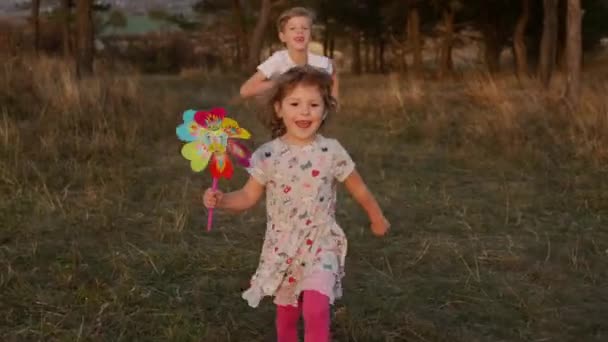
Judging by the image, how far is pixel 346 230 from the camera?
5.33m

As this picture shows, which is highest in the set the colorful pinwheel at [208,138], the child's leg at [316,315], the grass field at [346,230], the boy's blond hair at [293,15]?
the boy's blond hair at [293,15]

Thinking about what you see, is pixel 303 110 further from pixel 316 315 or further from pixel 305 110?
pixel 316 315

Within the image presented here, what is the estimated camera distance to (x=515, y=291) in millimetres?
4180

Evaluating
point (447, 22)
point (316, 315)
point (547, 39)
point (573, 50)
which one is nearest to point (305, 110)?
point (316, 315)

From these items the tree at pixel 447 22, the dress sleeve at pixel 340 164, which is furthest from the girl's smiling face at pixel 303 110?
the tree at pixel 447 22

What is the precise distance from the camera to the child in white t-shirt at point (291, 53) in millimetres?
4051

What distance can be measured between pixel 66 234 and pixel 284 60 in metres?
1.88

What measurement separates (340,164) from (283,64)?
1.26 m

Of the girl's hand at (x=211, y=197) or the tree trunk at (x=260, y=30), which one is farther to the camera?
the tree trunk at (x=260, y=30)

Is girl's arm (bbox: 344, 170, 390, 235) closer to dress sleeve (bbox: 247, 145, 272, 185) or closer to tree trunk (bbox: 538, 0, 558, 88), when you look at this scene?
dress sleeve (bbox: 247, 145, 272, 185)

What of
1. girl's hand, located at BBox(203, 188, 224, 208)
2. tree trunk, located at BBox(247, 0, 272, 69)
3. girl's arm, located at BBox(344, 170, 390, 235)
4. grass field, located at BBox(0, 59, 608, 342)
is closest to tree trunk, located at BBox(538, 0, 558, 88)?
grass field, located at BBox(0, 59, 608, 342)

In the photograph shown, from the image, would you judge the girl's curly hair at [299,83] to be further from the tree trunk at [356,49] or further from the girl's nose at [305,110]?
the tree trunk at [356,49]

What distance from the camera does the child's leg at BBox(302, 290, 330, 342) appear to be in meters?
2.88

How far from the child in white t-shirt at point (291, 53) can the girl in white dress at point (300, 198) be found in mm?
1017
